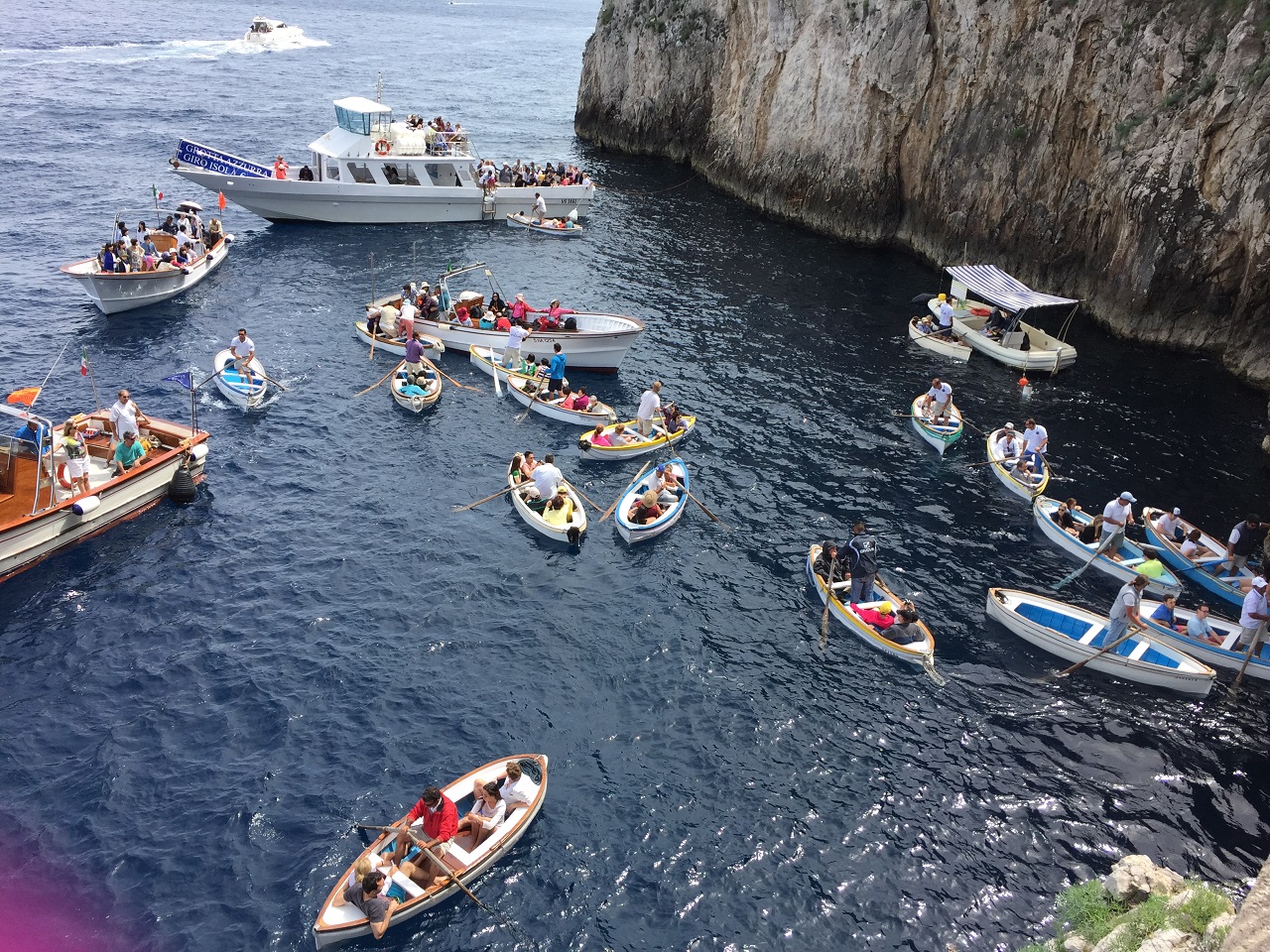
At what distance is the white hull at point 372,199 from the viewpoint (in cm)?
5256

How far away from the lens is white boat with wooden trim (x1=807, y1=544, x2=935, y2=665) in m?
24.6

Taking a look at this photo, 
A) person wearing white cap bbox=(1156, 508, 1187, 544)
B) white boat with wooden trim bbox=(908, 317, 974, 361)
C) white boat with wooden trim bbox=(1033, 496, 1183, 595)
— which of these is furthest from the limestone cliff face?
white boat with wooden trim bbox=(1033, 496, 1183, 595)

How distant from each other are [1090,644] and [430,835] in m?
18.4

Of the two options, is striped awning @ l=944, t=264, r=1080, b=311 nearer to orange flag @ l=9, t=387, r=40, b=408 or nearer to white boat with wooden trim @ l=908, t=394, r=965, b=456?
white boat with wooden trim @ l=908, t=394, r=965, b=456

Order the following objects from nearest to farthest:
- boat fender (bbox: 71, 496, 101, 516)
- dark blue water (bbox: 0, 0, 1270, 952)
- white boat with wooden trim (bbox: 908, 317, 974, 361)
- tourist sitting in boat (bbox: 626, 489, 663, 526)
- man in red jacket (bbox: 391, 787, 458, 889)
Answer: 1. man in red jacket (bbox: 391, 787, 458, 889)
2. dark blue water (bbox: 0, 0, 1270, 952)
3. boat fender (bbox: 71, 496, 101, 516)
4. tourist sitting in boat (bbox: 626, 489, 663, 526)
5. white boat with wooden trim (bbox: 908, 317, 974, 361)

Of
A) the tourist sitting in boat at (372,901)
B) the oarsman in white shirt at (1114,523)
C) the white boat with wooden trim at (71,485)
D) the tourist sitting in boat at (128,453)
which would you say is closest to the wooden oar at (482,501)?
the white boat with wooden trim at (71,485)

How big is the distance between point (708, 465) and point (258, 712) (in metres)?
17.5

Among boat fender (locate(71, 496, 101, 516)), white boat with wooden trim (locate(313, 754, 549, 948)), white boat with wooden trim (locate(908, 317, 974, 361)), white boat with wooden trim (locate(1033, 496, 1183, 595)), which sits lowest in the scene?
white boat with wooden trim (locate(313, 754, 549, 948))

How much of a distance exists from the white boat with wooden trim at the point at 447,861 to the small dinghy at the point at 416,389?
18.7m

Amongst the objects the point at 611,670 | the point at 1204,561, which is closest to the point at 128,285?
the point at 611,670

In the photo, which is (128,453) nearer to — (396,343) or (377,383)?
(377,383)

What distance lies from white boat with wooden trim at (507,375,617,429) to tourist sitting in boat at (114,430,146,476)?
1381 centimetres

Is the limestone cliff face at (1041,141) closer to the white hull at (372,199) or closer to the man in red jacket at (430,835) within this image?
the white hull at (372,199)

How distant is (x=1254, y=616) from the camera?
2494cm
